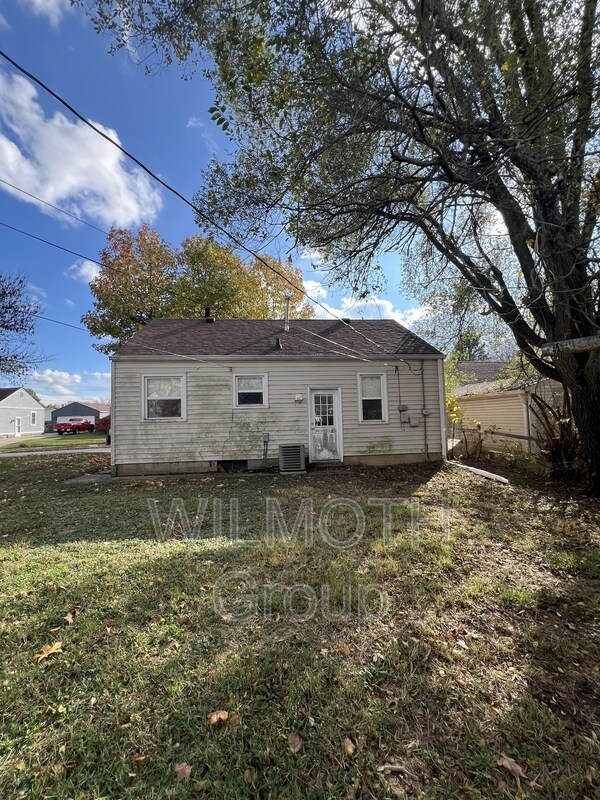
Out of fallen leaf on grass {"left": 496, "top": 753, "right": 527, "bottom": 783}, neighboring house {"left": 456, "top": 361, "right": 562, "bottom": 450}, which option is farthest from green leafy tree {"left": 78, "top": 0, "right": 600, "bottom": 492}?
neighboring house {"left": 456, "top": 361, "right": 562, "bottom": 450}

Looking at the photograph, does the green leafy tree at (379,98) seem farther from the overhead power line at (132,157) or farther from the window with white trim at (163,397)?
the window with white trim at (163,397)

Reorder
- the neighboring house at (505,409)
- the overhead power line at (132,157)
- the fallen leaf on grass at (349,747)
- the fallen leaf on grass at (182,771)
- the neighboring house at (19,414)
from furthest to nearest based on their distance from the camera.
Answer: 1. the neighboring house at (19,414)
2. the neighboring house at (505,409)
3. the overhead power line at (132,157)
4. the fallen leaf on grass at (349,747)
5. the fallen leaf on grass at (182,771)

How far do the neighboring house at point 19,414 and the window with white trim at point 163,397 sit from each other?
33838mm

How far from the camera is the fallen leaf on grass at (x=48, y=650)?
2420mm

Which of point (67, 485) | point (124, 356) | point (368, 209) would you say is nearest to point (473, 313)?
point (368, 209)

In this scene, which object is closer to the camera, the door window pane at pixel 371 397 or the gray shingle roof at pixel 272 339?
the gray shingle roof at pixel 272 339

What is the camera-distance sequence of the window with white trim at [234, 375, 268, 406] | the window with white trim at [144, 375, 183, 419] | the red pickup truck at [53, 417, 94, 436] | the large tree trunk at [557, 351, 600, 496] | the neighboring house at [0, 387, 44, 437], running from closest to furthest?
the large tree trunk at [557, 351, 600, 496] < the window with white trim at [144, 375, 183, 419] < the window with white trim at [234, 375, 268, 406] < the red pickup truck at [53, 417, 94, 436] < the neighboring house at [0, 387, 44, 437]

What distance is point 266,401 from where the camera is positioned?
9.80 m

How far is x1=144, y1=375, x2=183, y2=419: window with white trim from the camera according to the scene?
30.9 feet

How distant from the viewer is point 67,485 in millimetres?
8289

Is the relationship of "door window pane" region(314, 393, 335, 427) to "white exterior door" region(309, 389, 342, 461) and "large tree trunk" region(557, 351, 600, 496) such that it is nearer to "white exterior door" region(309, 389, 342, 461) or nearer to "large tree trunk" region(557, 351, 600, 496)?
"white exterior door" region(309, 389, 342, 461)

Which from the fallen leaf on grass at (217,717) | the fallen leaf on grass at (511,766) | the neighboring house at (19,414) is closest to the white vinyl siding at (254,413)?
the fallen leaf on grass at (217,717)

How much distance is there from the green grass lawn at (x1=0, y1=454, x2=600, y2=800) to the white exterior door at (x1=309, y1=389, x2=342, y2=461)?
5161 millimetres

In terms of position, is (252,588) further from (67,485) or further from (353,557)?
(67,485)
